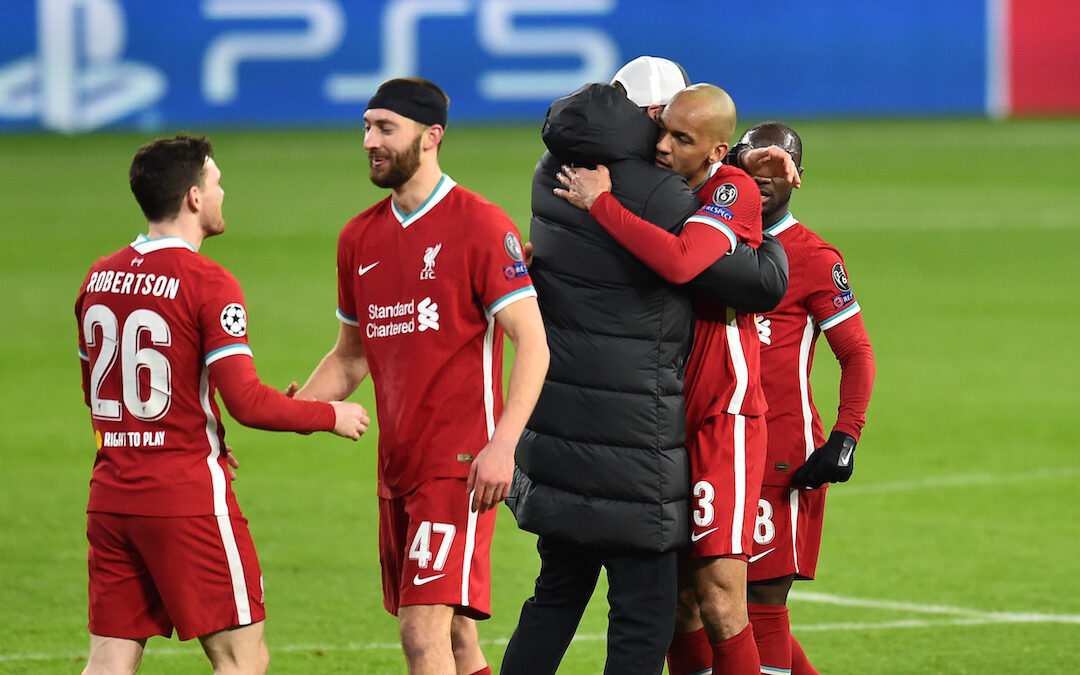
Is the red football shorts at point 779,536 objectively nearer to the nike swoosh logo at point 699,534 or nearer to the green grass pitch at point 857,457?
the nike swoosh logo at point 699,534

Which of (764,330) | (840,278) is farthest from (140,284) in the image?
(840,278)

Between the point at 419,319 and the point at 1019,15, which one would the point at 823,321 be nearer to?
the point at 419,319

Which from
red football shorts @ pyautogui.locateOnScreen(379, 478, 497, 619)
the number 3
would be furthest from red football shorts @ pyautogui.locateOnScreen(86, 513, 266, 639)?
red football shorts @ pyautogui.locateOnScreen(379, 478, 497, 619)

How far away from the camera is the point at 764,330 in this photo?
538 centimetres

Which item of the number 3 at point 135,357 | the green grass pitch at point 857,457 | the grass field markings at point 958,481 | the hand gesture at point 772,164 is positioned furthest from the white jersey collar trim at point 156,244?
the grass field markings at point 958,481

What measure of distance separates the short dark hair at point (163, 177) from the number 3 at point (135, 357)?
0.30 m

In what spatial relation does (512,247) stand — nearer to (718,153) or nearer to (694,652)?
(718,153)

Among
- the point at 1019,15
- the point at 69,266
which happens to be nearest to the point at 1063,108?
the point at 1019,15

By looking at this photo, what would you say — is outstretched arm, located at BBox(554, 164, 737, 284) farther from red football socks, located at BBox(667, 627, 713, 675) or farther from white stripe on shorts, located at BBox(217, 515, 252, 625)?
white stripe on shorts, located at BBox(217, 515, 252, 625)

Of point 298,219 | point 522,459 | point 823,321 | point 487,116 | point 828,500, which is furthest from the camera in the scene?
point 487,116

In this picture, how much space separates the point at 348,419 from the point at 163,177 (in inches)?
32.1

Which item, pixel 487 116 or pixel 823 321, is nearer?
pixel 823 321

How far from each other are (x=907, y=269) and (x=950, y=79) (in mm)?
16220

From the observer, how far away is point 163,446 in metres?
4.64
